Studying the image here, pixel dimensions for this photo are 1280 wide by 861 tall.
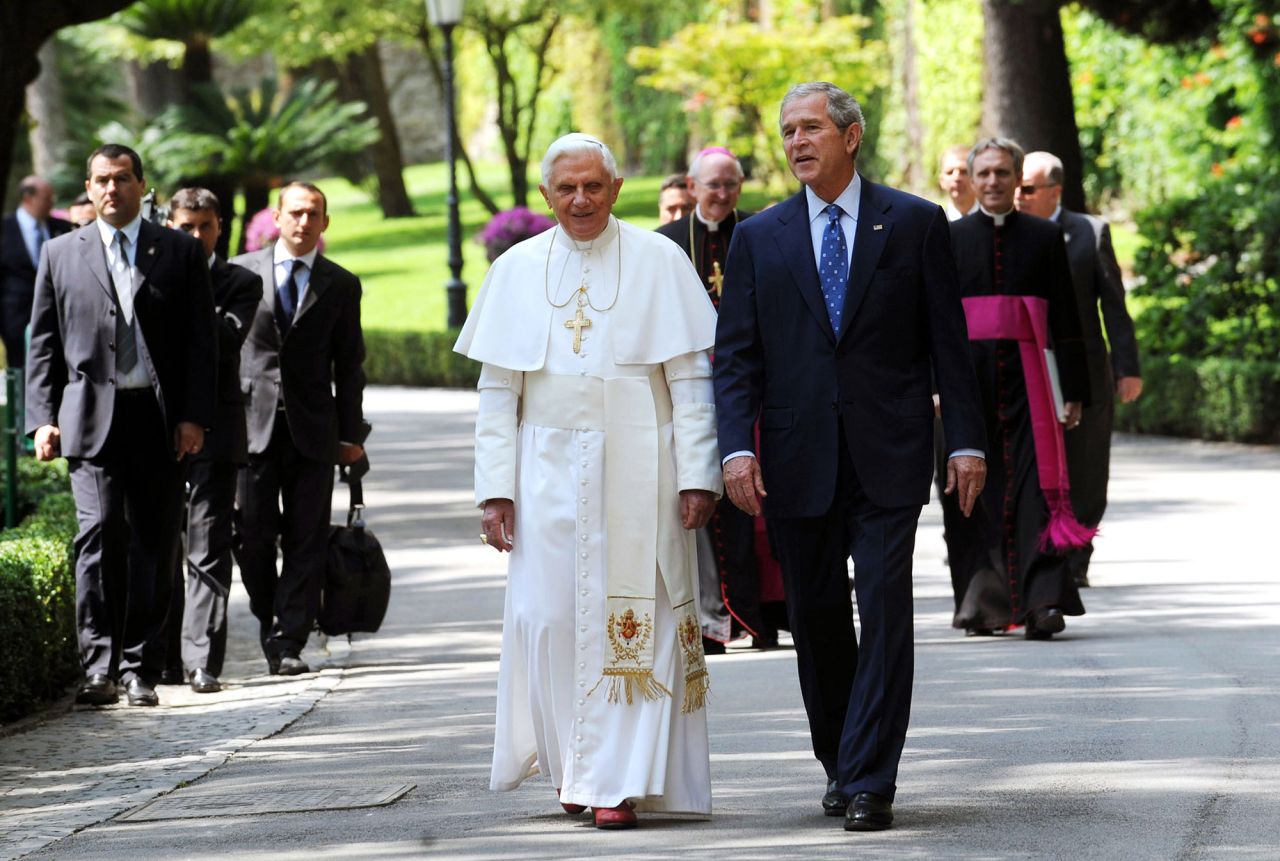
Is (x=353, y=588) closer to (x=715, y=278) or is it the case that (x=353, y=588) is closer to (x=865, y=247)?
(x=715, y=278)

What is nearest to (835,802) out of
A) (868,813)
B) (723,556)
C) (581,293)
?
(868,813)

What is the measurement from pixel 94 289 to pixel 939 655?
12.4ft

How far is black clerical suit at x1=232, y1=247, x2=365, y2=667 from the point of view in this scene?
10070mm

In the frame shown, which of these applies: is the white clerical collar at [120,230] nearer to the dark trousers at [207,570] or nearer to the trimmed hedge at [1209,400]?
the dark trousers at [207,570]

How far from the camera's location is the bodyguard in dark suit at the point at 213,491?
9781 millimetres

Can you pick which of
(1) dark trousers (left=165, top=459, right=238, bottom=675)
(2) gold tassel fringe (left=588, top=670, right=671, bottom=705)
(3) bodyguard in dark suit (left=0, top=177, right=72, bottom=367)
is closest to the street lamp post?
(3) bodyguard in dark suit (left=0, top=177, right=72, bottom=367)

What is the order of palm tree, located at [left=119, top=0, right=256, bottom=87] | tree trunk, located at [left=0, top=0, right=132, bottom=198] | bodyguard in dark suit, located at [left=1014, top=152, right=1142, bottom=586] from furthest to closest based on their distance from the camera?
palm tree, located at [left=119, top=0, right=256, bottom=87] → tree trunk, located at [left=0, top=0, right=132, bottom=198] → bodyguard in dark suit, located at [left=1014, top=152, right=1142, bottom=586]

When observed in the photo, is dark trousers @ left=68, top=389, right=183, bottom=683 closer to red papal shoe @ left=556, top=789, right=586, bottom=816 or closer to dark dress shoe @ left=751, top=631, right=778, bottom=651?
dark dress shoe @ left=751, top=631, right=778, bottom=651

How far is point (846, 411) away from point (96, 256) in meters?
3.99

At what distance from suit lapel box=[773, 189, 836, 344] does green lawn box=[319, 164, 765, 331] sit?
24441 mm

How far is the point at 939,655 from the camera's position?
32.0ft

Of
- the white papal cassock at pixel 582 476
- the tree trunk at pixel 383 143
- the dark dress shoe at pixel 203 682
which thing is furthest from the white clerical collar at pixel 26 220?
the tree trunk at pixel 383 143

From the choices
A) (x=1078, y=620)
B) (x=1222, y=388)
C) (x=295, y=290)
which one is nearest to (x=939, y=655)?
(x=1078, y=620)

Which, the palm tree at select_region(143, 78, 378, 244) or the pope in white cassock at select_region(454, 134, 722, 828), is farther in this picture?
the palm tree at select_region(143, 78, 378, 244)
